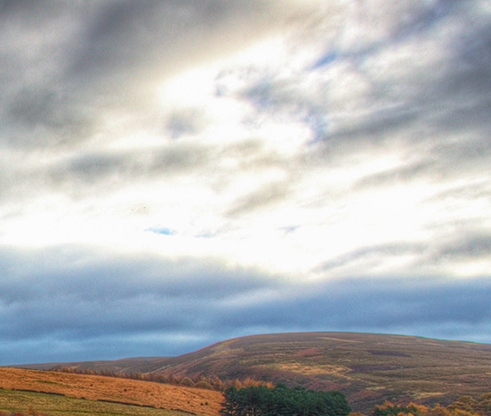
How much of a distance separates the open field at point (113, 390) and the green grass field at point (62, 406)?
1794 mm

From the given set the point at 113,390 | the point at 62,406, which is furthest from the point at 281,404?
the point at 62,406

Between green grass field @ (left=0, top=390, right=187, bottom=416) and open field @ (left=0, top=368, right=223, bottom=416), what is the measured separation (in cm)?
179

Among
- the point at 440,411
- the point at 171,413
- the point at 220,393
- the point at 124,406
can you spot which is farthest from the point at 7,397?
the point at 440,411

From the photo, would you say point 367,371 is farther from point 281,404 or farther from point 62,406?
point 62,406

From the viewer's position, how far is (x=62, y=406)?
2345 inches

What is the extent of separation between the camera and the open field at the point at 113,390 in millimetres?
68850

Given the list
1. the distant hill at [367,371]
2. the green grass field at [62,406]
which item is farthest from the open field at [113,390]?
the distant hill at [367,371]

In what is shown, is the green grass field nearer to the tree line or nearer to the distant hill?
the tree line

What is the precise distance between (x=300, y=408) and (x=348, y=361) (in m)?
87.9

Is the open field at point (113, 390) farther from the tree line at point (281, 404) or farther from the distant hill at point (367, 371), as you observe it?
the distant hill at point (367, 371)

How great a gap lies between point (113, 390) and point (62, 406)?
61.9ft

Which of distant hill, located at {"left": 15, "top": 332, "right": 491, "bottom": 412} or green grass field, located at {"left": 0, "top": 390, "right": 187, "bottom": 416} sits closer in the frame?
green grass field, located at {"left": 0, "top": 390, "right": 187, "bottom": 416}

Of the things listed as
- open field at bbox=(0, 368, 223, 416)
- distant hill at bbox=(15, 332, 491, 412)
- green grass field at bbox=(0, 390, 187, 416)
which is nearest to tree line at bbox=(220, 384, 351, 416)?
open field at bbox=(0, 368, 223, 416)

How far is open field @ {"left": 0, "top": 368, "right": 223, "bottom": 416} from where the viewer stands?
68850mm
